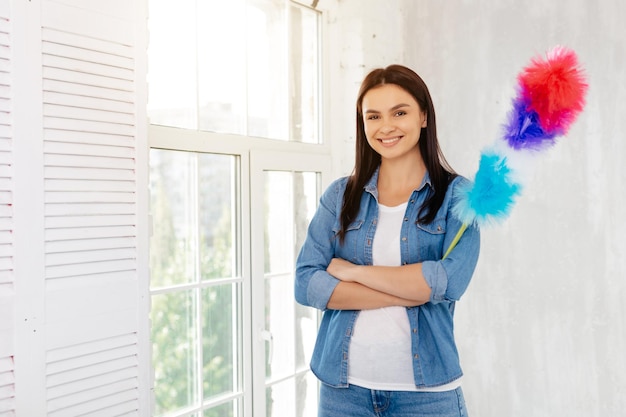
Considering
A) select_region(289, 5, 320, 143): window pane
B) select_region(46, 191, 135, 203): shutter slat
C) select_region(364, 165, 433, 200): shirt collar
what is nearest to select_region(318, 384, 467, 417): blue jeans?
select_region(364, 165, 433, 200): shirt collar

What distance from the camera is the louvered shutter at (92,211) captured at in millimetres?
1451

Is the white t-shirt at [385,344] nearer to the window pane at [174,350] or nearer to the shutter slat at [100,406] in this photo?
the shutter slat at [100,406]

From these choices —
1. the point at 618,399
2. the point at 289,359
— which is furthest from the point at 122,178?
the point at 618,399

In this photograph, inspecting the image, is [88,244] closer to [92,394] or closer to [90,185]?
[90,185]

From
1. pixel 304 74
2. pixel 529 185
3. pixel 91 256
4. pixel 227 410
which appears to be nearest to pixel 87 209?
pixel 91 256

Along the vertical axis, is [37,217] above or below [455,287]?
above

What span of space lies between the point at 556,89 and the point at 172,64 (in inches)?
48.5

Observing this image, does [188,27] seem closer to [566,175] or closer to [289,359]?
[289,359]

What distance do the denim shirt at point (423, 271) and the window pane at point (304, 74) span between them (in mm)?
950

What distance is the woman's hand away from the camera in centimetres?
158

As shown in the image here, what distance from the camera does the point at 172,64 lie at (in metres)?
2.04

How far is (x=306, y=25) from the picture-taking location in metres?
2.64

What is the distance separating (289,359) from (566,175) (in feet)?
4.50

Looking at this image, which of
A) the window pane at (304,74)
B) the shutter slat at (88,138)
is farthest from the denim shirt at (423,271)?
the window pane at (304,74)
